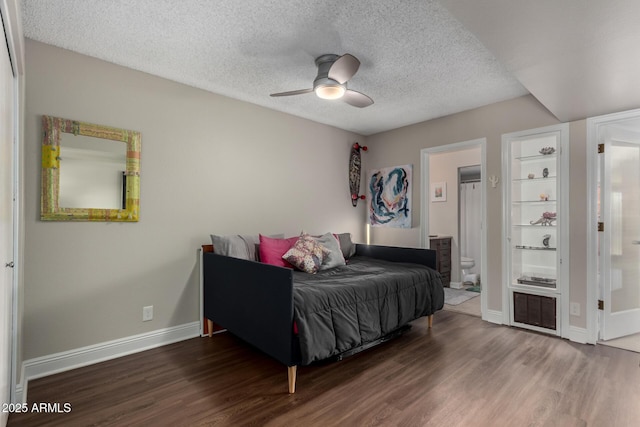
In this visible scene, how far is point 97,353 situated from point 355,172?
12.1 feet

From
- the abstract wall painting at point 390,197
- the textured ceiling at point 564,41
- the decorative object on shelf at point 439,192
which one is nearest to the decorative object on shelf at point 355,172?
the abstract wall painting at point 390,197

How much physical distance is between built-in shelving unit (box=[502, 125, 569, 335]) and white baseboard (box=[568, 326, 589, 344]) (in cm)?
7

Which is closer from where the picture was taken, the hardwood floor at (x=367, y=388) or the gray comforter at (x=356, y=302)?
the hardwood floor at (x=367, y=388)

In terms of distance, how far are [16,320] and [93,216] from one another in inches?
36.6

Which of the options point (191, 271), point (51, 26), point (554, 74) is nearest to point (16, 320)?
point (191, 271)

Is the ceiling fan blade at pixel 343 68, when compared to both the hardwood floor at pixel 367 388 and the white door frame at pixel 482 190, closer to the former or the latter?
the white door frame at pixel 482 190

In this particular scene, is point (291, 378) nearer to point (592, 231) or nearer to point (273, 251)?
point (273, 251)

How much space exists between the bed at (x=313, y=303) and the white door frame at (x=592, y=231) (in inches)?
51.7

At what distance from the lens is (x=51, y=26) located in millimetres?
2211

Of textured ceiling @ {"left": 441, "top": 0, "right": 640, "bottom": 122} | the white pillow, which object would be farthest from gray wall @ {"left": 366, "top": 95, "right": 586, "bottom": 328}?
the white pillow

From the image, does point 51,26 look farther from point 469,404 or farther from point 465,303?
point 465,303

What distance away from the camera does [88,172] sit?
2.59 meters

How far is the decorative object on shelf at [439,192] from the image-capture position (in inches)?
226

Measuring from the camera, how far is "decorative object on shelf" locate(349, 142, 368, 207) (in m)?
4.81
